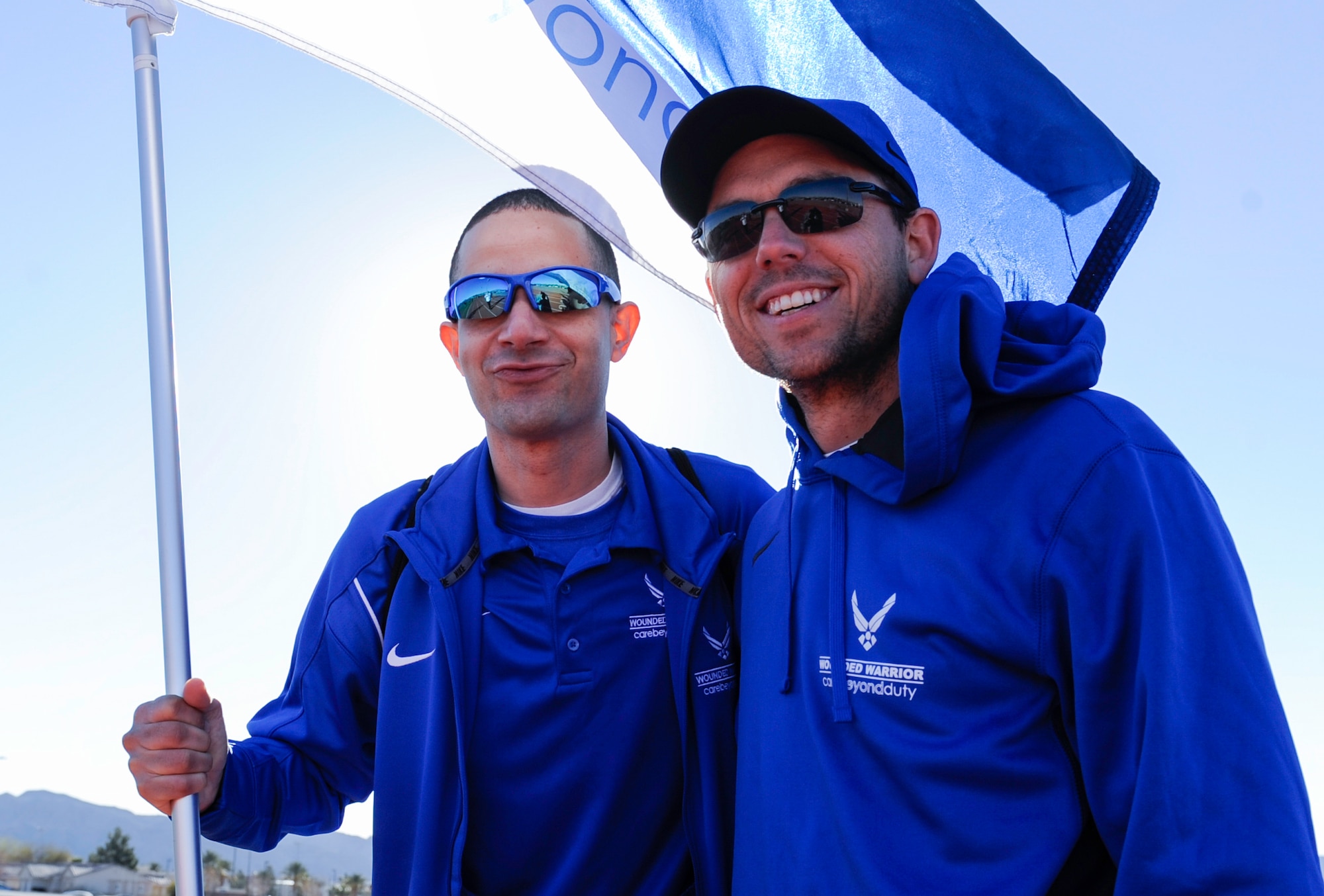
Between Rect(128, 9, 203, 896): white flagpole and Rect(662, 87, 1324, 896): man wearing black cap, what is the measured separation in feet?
5.07

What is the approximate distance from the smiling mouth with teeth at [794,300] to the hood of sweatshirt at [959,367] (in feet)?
1.36

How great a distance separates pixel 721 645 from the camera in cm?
362

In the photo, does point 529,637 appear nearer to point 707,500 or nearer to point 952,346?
point 707,500

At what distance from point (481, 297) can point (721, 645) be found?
1547 mm

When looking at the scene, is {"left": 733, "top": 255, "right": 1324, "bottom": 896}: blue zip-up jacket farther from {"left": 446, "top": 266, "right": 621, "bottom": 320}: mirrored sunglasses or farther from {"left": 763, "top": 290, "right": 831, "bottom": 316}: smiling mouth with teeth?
{"left": 446, "top": 266, "right": 621, "bottom": 320}: mirrored sunglasses

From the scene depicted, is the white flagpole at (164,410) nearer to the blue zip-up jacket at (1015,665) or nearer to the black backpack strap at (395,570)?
the black backpack strap at (395,570)

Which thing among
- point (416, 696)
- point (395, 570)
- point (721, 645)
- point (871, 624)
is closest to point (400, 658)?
point (416, 696)

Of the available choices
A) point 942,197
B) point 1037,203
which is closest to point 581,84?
point 942,197

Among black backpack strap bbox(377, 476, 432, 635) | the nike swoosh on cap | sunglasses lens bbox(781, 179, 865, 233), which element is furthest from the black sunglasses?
the nike swoosh on cap

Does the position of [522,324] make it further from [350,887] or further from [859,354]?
[350,887]

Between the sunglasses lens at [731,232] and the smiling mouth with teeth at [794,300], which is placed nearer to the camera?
the smiling mouth with teeth at [794,300]

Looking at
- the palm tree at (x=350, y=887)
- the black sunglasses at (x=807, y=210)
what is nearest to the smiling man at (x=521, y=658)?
the black sunglasses at (x=807, y=210)

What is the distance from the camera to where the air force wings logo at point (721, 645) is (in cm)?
360

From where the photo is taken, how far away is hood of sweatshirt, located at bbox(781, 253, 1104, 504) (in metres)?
2.54
